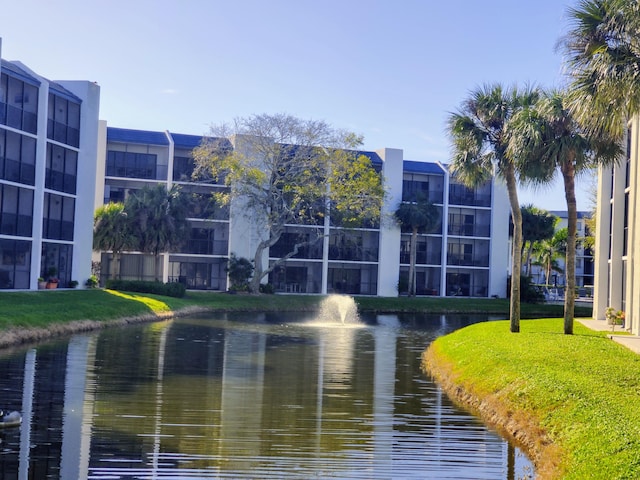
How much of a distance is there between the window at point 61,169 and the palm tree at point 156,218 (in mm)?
5821

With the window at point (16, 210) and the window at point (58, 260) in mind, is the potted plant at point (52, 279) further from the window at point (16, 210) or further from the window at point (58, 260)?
the window at point (16, 210)

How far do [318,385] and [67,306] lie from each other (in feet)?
63.4

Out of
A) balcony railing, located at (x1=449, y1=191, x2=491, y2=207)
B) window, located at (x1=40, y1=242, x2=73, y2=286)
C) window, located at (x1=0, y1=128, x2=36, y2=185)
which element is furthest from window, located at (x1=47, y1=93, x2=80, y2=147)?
balcony railing, located at (x1=449, y1=191, x2=491, y2=207)

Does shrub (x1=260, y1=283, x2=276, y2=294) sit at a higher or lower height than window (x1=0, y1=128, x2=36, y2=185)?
lower

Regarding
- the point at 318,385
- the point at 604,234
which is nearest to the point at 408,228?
the point at 604,234

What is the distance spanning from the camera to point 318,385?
2239cm

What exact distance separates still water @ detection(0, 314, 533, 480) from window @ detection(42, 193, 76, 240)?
20.5 metres

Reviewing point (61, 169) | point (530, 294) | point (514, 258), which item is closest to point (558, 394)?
point (514, 258)

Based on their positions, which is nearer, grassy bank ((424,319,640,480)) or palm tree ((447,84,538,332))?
grassy bank ((424,319,640,480))

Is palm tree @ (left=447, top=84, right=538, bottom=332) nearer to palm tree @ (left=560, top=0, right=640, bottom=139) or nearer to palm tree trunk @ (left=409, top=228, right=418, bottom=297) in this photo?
palm tree @ (left=560, top=0, right=640, bottom=139)

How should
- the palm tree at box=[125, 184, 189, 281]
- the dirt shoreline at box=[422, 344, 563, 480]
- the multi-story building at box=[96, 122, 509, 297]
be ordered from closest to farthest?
the dirt shoreline at box=[422, 344, 563, 480] < the palm tree at box=[125, 184, 189, 281] < the multi-story building at box=[96, 122, 509, 297]

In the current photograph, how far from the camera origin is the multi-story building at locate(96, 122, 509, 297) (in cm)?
6988

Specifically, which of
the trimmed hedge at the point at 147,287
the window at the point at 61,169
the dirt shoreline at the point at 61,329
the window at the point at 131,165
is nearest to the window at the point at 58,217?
the window at the point at 61,169

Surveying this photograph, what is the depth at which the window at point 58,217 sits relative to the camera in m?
50.5
